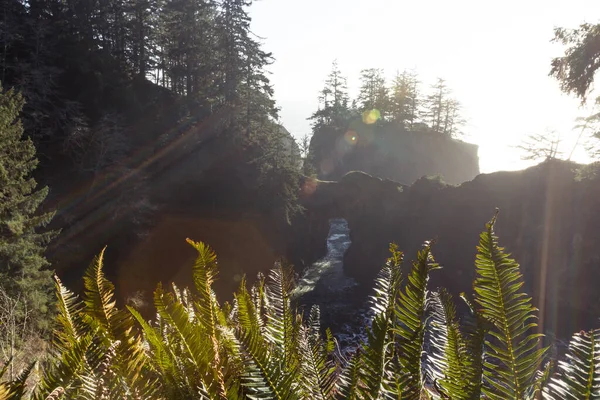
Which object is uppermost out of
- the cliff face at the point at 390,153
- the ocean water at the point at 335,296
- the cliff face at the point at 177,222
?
the cliff face at the point at 390,153

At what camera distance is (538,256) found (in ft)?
75.1

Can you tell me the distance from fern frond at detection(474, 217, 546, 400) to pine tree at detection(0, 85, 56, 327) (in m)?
13.1

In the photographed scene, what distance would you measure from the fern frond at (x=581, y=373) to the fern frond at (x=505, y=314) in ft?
0.22

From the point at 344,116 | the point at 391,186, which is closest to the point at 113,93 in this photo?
the point at 391,186

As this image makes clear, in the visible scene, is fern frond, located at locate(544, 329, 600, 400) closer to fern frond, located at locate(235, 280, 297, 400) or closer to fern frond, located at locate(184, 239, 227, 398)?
fern frond, located at locate(235, 280, 297, 400)

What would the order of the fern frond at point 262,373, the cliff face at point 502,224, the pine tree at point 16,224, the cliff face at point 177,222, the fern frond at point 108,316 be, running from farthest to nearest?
1. the cliff face at point 502,224
2. the cliff face at point 177,222
3. the pine tree at point 16,224
4. the fern frond at point 108,316
5. the fern frond at point 262,373

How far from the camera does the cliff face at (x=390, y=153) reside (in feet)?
173

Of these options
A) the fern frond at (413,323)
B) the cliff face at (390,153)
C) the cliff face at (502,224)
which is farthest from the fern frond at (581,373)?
the cliff face at (390,153)

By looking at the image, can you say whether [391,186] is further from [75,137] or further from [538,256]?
[75,137]

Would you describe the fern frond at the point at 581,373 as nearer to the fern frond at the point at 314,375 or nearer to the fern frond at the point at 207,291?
the fern frond at the point at 314,375

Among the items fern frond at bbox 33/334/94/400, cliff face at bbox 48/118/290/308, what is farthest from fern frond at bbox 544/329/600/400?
cliff face at bbox 48/118/290/308

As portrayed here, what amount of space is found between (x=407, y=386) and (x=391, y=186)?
32.6m

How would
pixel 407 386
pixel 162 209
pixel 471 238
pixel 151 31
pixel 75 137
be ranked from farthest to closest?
pixel 151 31
pixel 471 238
pixel 162 209
pixel 75 137
pixel 407 386

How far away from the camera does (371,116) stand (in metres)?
53.2
